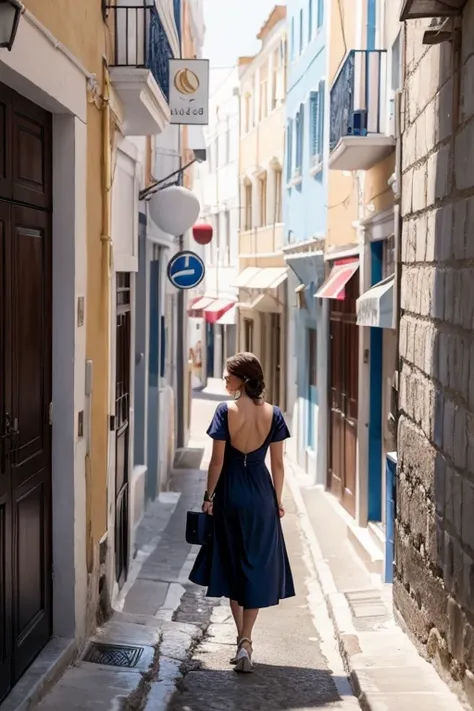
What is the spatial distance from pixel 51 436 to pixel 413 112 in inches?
113

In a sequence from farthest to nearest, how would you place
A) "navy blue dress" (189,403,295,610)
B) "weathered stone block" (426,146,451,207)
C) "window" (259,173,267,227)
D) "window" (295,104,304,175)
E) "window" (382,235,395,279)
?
"window" (259,173,267,227)
"window" (295,104,304,175)
"window" (382,235,395,279)
"navy blue dress" (189,403,295,610)
"weathered stone block" (426,146,451,207)

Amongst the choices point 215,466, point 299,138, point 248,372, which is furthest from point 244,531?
point 299,138

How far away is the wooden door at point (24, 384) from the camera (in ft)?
15.8

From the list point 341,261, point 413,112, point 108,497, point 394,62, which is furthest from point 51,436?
point 341,261

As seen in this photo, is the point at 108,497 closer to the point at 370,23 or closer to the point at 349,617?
the point at 349,617

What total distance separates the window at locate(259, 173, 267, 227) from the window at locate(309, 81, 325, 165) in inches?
303

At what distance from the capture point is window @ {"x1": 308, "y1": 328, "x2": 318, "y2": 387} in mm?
16328

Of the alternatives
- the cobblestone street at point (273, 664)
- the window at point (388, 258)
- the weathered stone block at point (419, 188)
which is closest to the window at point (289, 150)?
the window at point (388, 258)

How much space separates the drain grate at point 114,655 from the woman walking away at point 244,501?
564 millimetres

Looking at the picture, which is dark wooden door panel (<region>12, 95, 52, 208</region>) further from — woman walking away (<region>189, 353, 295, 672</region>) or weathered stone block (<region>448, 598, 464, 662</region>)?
weathered stone block (<region>448, 598, 464, 662</region>)

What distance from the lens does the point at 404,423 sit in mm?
6746

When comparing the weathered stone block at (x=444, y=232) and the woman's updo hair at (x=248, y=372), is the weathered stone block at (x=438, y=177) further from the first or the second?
the woman's updo hair at (x=248, y=372)

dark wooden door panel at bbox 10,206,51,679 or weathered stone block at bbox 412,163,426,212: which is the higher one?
weathered stone block at bbox 412,163,426,212

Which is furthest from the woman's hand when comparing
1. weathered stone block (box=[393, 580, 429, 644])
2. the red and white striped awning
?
the red and white striped awning
